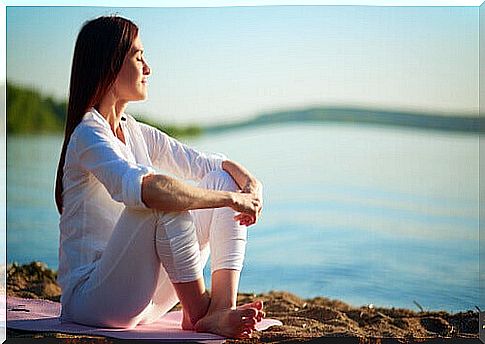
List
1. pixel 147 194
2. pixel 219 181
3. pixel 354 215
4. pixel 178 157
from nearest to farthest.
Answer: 1. pixel 147 194
2. pixel 219 181
3. pixel 178 157
4. pixel 354 215

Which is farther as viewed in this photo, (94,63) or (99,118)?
(94,63)

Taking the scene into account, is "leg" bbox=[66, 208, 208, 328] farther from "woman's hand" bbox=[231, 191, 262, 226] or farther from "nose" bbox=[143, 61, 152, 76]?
"nose" bbox=[143, 61, 152, 76]

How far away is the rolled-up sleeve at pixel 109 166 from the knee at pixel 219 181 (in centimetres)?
40

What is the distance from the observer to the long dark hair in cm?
503

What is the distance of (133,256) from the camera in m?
4.70

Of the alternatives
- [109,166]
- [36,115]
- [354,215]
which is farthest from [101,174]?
[354,215]

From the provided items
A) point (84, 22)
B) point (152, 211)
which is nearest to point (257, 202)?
point (152, 211)

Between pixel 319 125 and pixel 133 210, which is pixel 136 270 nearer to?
pixel 133 210

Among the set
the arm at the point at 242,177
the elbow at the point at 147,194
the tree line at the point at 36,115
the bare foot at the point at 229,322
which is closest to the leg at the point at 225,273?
the bare foot at the point at 229,322

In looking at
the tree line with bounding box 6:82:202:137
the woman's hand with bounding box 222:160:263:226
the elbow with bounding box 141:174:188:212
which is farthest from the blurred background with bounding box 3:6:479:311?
the elbow with bounding box 141:174:188:212

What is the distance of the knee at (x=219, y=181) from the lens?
502 cm

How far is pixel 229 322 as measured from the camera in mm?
4797

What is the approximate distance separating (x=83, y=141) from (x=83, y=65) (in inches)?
20.7

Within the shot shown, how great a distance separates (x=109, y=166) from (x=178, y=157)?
0.69 metres
